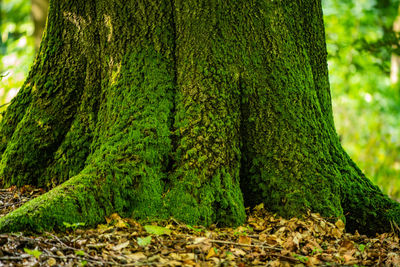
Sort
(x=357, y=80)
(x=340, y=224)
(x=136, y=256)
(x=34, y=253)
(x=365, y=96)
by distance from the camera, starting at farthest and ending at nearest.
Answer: (x=357, y=80), (x=365, y=96), (x=340, y=224), (x=136, y=256), (x=34, y=253)

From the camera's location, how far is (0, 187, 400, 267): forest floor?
86.5 inches

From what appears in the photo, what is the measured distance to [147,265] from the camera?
219 centimetres

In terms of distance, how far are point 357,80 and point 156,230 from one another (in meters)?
15.0

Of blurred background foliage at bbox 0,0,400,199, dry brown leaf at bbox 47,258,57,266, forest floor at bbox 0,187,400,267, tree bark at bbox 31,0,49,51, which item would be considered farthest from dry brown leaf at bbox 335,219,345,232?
tree bark at bbox 31,0,49,51

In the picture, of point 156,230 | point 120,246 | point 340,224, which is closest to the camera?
point 120,246

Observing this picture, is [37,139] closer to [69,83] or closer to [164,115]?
[69,83]

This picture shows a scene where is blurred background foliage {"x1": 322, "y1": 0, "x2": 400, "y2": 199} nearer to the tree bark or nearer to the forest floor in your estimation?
the forest floor

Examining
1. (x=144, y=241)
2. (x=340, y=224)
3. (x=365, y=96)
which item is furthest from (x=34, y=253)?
(x=365, y=96)

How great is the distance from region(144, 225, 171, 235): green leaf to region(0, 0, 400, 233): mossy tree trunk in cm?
22

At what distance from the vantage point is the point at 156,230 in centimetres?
264

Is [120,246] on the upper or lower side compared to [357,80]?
lower

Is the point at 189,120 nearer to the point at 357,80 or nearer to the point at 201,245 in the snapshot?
the point at 201,245

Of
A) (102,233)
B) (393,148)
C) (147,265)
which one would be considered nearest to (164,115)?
(102,233)

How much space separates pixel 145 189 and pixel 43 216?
2.73ft
